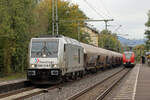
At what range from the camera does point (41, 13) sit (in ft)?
127

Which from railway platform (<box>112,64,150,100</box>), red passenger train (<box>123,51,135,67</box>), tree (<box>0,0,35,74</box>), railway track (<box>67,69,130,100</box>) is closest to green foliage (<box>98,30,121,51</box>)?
red passenger train (<box>123,51,135,67</box>)

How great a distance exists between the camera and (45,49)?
18.7 metres

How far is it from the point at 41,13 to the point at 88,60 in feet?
37.6

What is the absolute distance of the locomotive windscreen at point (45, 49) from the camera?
60.3 ft

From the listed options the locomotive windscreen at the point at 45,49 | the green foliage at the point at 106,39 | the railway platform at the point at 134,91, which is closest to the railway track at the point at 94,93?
the railway platform at the point at 134,91

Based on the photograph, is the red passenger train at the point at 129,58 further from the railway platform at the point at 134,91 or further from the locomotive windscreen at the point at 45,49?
the locomotive windscreen at the point at 45,49

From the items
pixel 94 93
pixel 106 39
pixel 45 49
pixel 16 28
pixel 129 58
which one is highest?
pixel 106 39

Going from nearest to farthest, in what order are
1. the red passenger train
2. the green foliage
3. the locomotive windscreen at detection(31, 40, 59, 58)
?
the locomotive windscreen at detection(31, 40, 59, 58)
the red passenger train
the green foliage

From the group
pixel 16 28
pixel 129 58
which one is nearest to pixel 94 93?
pixel 16 28

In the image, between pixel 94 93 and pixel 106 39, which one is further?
pixel 106 39

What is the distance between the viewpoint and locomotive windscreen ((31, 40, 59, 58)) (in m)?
18.4

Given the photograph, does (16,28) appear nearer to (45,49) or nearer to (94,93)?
(45,49)

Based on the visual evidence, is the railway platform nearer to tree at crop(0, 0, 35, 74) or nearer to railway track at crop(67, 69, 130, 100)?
railway track at crop(67, 69, 130, 100)

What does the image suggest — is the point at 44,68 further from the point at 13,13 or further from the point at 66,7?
the point at 66,7
